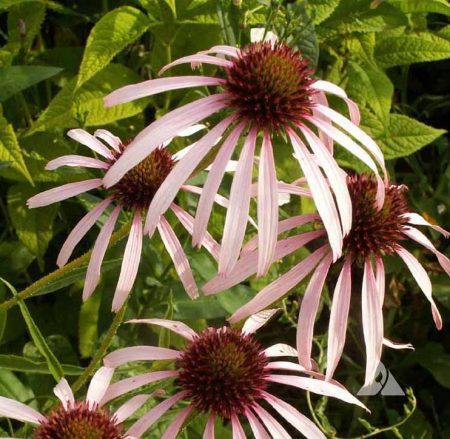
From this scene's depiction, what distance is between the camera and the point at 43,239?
1413mm

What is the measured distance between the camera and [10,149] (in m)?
1.28

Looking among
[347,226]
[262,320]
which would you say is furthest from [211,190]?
[262,320]

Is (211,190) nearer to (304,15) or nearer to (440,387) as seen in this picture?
(304,15)

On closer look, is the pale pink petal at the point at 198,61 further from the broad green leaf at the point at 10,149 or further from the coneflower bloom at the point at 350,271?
the broad green leaf at the point at 10,149

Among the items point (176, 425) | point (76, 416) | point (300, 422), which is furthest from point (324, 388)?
point (76, 416)

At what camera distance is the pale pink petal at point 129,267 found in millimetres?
945

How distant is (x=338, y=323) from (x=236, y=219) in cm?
20

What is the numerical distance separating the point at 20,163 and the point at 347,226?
2.01 ft

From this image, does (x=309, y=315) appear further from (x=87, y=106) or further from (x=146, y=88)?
(x=87, y=106)

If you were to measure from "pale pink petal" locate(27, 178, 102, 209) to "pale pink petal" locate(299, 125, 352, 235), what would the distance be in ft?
1.03

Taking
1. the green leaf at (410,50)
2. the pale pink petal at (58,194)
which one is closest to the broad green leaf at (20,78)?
the pale pink petal at (58,194)

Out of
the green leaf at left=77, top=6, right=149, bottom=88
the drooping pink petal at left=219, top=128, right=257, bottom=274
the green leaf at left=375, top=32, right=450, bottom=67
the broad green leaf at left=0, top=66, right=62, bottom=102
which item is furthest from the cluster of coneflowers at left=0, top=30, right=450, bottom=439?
the green leaf at left=375, top=32, right=450, bottom=67

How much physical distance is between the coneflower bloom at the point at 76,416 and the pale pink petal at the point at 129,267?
10 centimetres

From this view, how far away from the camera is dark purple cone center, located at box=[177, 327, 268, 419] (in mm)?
1009
